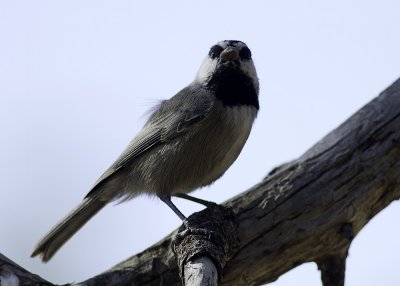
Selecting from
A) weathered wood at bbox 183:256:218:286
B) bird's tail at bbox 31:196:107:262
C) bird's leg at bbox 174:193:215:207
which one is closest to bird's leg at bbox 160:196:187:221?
bird's leg at bbox 174:193:215:207

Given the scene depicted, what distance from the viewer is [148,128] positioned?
18.6 ft

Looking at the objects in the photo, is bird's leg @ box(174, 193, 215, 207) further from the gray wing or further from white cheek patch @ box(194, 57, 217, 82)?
white cheek patch @ box(194, 57, 217, 82)

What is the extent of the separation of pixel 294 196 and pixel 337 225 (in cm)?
35

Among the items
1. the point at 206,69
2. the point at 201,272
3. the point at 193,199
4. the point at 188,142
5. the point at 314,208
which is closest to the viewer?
the point at 201,272

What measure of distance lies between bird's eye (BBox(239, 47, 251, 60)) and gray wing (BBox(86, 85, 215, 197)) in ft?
1.54

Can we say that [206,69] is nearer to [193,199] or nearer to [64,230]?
[193,199]

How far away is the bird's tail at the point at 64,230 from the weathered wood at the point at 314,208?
128cm

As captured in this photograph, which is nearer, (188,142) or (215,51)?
(188,142)

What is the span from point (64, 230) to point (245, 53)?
216cm

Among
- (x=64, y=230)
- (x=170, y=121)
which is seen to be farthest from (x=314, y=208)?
(x=64, y=230)

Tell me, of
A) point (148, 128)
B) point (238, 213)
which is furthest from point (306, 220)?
point (148, 128)

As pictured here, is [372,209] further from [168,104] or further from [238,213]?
[168,104]

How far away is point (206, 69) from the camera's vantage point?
18.7ft

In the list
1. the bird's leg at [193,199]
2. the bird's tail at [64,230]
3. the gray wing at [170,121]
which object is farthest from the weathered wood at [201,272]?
the bird's tail at [64,230]
